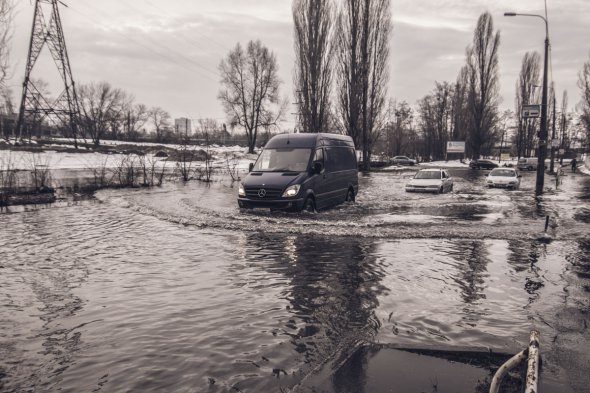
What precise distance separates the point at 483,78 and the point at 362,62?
891 inches

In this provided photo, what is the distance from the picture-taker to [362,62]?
121 feet

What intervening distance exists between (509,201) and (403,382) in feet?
56.6

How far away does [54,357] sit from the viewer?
13.5 feet

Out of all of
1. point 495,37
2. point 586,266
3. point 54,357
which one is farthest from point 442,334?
point 495,37

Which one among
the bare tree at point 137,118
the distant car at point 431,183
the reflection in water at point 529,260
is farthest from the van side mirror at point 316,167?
the bare tree at point 137,118

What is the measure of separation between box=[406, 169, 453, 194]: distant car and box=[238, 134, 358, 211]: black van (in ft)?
25.8

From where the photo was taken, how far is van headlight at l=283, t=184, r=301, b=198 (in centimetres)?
1227

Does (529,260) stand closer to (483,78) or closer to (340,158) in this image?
(340,158)

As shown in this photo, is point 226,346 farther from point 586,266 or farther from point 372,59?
point 372,59

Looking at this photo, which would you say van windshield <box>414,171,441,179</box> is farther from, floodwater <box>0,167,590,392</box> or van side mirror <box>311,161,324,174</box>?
van side mirror <box>311,161,324,174</box>

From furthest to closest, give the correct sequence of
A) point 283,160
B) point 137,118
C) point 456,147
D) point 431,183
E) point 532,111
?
1. point 137,118
2. point 456,147
3. point 431,183
4. point 532,111
5. point 283,160

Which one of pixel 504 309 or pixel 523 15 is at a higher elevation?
pixel 523 15

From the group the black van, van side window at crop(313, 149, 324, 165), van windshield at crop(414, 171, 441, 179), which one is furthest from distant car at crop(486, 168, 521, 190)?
van side window at crop(313, 149, 324, 165)

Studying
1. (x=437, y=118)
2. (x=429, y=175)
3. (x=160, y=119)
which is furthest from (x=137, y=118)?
(x=429, y=175)
